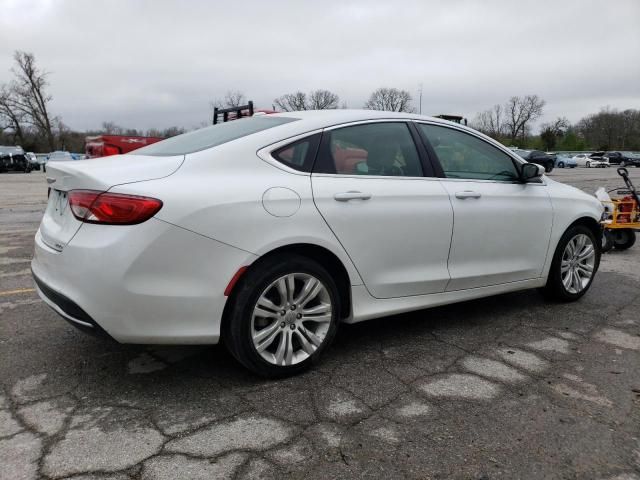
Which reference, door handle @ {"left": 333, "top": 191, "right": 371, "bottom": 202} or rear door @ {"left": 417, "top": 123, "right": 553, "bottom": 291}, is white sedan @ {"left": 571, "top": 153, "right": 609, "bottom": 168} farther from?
door handle @ {"left": 333, "top": 191, "right": 371, "bottom": 202}

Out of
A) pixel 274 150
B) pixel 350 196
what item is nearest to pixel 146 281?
pixel 274 150

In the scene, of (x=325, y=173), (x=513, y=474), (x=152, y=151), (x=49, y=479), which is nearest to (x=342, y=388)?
(x=513, y=474)

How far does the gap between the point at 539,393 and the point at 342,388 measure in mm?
1079

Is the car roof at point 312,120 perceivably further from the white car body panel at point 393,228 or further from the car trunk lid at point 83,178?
the car trunk lid at point 83,178

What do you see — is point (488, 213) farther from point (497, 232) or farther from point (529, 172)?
point (529, 172)

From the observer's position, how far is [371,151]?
3.42m

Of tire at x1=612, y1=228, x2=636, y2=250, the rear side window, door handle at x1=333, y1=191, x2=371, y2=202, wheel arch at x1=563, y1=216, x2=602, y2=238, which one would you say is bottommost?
tire at x1=612, y1=228, x2=636, y2=250

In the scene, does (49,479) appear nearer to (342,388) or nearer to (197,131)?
(342,388)

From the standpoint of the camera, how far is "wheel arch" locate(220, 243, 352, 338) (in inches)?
110

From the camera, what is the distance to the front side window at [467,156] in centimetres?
374

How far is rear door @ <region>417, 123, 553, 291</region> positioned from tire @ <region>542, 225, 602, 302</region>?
249 mm

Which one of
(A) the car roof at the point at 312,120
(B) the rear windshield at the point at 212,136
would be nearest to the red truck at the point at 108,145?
(B) the rear windshield at the point at 212,136

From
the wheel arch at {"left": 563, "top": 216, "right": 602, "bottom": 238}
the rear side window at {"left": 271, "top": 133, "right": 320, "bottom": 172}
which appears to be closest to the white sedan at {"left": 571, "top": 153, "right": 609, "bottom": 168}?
the wheel arch at {"left": 563, "top": 216, "right": 602, "bottom": 238}

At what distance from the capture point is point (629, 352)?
353 centimetres
